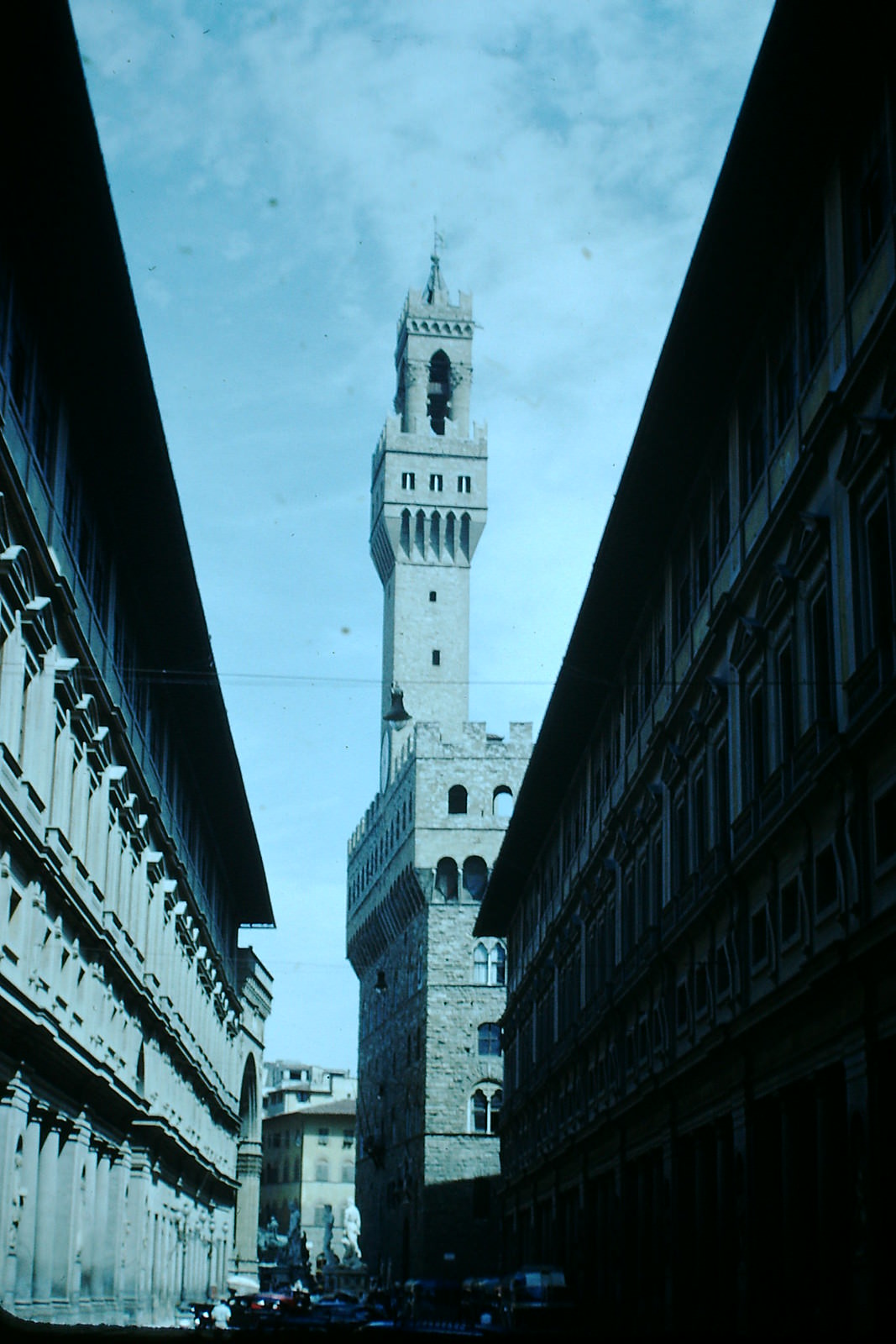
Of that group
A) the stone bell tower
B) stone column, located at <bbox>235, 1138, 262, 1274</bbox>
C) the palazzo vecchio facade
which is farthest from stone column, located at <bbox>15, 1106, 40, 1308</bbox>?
the stone bell tower

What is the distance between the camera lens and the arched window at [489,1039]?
278 ft

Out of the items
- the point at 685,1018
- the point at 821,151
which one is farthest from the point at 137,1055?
the point at 821,151

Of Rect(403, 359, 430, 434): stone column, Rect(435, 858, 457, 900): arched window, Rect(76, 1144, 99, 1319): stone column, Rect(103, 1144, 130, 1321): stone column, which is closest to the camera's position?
Rect(76, 1144, 99, 1319): stone column

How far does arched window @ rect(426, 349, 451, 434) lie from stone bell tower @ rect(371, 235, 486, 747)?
51 mm

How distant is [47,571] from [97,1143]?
1422cm

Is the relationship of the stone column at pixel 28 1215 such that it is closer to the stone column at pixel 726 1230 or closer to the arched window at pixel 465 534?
the stone column at pixel 726 1230

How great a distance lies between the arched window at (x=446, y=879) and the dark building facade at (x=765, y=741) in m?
44.1

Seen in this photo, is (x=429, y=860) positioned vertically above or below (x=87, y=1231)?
above

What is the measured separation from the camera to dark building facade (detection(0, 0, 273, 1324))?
79.7ft

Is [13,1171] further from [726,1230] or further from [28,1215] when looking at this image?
[726,1230]

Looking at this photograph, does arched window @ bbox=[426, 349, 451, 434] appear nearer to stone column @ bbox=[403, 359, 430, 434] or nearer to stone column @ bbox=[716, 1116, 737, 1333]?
stone column @ bbox=[403, 359, 430, 434]

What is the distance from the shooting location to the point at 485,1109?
84375 millimetres

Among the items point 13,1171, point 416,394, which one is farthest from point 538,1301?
point 416,394

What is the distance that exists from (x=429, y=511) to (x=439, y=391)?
34.1 ft
